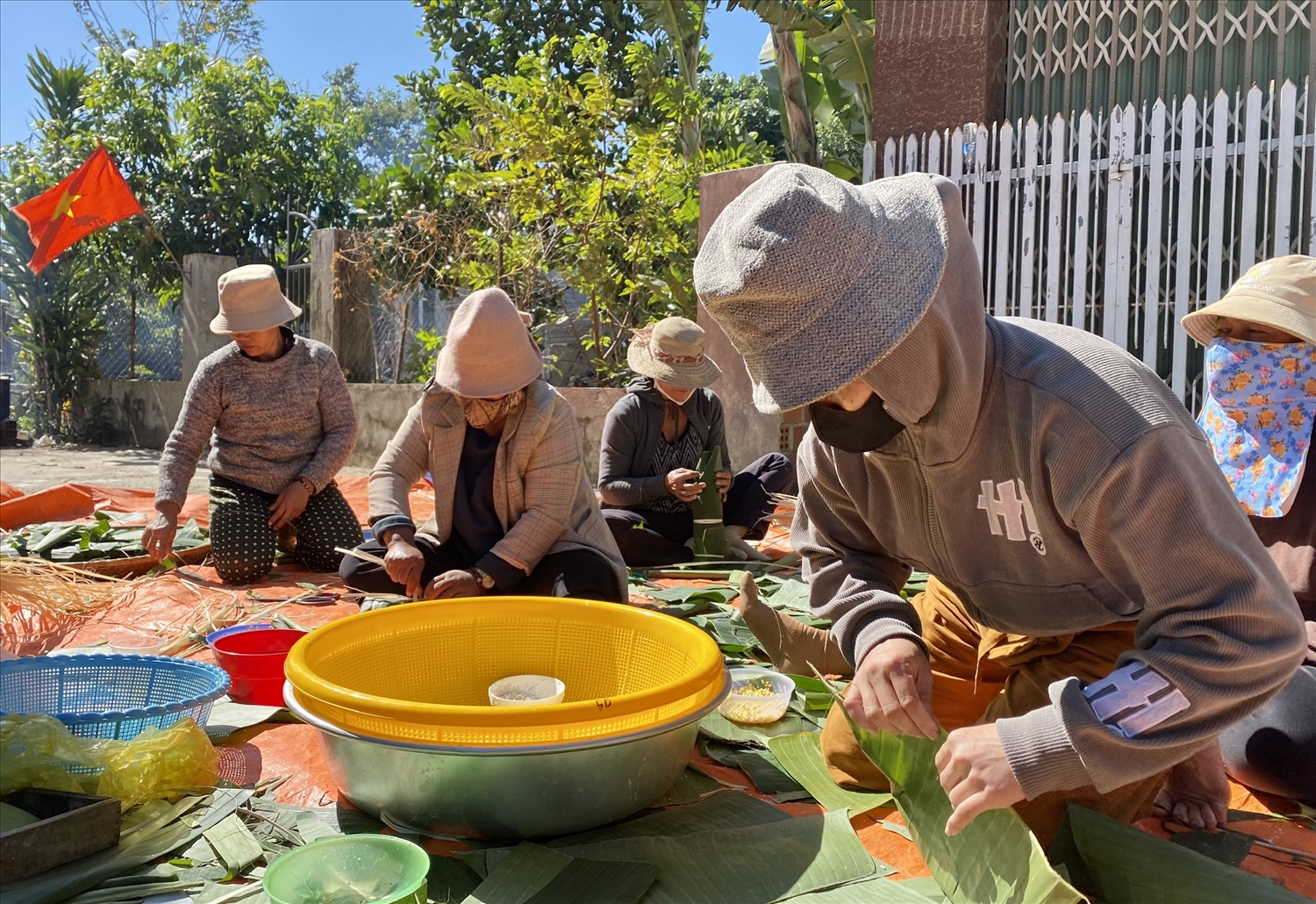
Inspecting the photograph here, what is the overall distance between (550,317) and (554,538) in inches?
241

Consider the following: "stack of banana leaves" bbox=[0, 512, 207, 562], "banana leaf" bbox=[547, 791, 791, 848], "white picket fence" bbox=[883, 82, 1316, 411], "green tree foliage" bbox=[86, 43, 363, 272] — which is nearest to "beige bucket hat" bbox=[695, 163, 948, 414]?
"banana leaf" bbox=[547, 791, 791, 848]

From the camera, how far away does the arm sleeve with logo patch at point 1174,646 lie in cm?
135

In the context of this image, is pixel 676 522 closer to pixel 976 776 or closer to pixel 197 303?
pixel 976 776

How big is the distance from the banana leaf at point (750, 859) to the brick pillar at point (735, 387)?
4.64 m

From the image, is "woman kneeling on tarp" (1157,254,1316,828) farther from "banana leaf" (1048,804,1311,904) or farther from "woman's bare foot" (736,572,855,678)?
"woman's bare foot" (736,572,855,678)

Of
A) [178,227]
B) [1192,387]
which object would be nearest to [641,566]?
[1192,387]

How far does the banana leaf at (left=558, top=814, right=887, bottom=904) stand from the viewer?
1.70m

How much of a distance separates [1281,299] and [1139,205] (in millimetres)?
3653

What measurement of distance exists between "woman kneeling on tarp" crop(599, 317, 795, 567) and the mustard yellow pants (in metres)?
2.17

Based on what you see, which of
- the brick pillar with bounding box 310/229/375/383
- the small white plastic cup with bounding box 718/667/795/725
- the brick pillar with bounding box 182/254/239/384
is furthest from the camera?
the brick pillar with bounding box 182/254/239/384

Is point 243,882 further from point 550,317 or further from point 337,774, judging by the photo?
point 550,317

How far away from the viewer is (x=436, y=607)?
2.36m

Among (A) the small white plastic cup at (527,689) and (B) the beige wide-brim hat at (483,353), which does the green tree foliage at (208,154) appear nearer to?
(B) the beige wide-brim hat at (483,353)

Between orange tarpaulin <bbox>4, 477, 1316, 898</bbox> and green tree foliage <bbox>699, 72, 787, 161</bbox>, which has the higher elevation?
green tree foliage <bbox>699, 72, 787, 161</bbox>
